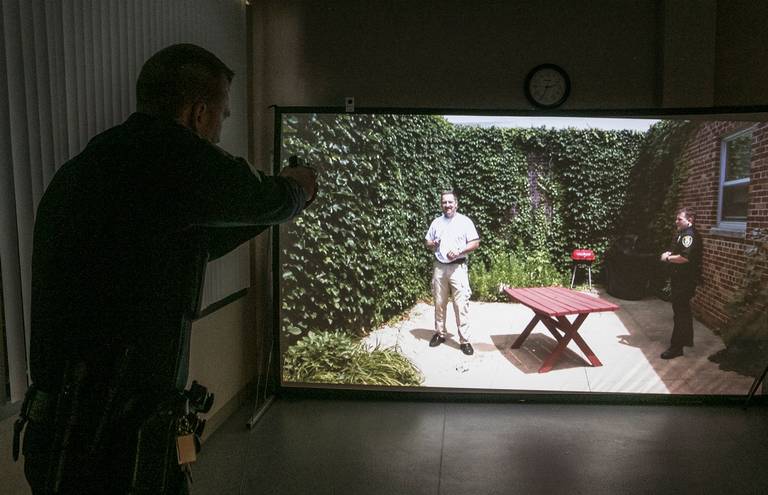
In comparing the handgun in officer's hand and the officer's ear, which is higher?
the officer's ear

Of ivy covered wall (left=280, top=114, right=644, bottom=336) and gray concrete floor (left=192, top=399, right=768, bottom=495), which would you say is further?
ivy covered wall (left=280, top=114, right=644, bottom=336)

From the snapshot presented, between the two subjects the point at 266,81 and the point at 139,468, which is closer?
the point at 139,468

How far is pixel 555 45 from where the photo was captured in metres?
3.82

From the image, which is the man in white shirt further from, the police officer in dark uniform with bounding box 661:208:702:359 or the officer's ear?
the officer's ear

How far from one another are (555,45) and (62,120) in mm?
3231

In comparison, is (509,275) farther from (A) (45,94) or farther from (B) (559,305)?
(A) (45,94)

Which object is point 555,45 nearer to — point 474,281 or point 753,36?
point 753,36

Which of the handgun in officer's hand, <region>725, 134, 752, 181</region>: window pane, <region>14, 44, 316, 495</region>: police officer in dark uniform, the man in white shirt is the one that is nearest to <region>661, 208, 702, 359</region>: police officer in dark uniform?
<region>725, 134, 752, 181</region>: window pane

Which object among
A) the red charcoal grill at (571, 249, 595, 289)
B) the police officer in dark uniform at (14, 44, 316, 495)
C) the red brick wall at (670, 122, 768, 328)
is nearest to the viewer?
the police officer in dark uniform at (14, 44, 316, 495)

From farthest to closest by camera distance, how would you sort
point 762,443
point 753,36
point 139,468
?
point 753,36 → point 762,443 → point 139,468

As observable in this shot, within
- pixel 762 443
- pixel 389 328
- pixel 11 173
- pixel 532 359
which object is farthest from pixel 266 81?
pixel 762 443

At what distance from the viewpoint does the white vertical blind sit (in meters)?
1.58

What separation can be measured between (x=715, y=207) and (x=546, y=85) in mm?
1437

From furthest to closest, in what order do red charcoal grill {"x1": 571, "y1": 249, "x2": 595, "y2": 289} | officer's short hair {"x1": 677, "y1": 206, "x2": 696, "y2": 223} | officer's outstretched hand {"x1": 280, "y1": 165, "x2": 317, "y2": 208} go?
red charcoal grill {"x1": 571, "y1": 249, "x2": 595, "y2": 289} → officer's short hair {"x1": 677, "y1": 206, "x2": 696, "y2": 223} → officer's outstretched hand {"x1": 280, "y1": 165, "x2": 317, "y2": 208}
